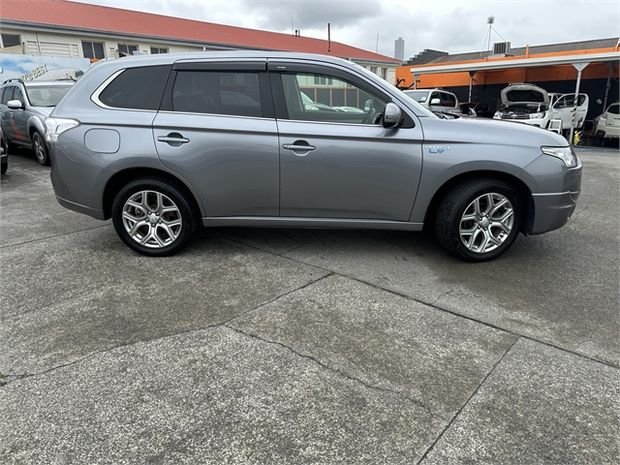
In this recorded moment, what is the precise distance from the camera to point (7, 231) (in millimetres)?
5113

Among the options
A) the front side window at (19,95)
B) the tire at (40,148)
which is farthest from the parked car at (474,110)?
the front side window at (19,95)

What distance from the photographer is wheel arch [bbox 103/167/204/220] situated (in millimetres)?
4084

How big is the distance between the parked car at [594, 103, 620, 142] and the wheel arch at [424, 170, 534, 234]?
47.7 feet

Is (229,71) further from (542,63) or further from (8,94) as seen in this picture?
(542,63)

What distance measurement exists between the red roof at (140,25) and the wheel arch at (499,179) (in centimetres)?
2458

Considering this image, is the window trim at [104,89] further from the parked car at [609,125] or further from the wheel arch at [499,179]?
the parked car at [609,125]

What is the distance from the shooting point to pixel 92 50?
24.7m

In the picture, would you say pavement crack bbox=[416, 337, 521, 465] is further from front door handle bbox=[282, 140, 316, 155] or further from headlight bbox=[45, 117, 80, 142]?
headlight bbox=[45, 117, 80, 142]

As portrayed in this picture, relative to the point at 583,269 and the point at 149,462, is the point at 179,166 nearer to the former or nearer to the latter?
the point at 149,462

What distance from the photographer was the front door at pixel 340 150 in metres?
3.86

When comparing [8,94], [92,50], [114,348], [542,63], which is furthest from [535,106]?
[92,50]

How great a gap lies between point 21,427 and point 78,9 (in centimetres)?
3126

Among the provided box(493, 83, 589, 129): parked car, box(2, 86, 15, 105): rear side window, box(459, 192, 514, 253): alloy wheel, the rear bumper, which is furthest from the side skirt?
box(493, 83, 589, 129): parked car

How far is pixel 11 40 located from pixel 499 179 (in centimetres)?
2568
